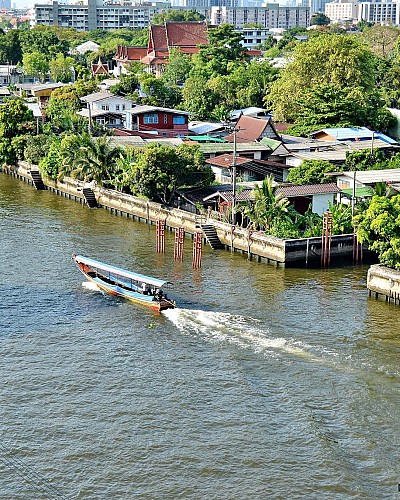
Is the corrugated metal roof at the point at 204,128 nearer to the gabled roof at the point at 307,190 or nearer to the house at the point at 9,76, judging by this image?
the gabled roof at the point at 307,190

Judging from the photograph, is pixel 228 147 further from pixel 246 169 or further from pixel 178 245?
pixel 178 245

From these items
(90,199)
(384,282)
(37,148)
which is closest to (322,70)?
(37,148)

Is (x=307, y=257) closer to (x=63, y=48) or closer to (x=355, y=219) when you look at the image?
(x=355, y=219)

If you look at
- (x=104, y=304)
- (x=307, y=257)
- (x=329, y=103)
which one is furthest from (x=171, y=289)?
(x=329, y=103)

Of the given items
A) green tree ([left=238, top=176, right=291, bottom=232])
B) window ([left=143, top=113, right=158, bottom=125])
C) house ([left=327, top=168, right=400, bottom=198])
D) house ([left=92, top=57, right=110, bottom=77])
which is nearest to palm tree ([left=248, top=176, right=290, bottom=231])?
green tree ([left=238, top=176, right=291, bottom=232])

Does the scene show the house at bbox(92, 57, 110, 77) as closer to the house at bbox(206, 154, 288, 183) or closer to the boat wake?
the house at bbox(206, 154, 288, 183)

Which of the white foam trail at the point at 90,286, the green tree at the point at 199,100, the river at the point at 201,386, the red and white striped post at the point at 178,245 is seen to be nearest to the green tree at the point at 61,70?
the green tree at the point at 199,100

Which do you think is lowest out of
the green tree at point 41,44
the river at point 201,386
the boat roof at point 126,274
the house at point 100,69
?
the river at point 201,386
